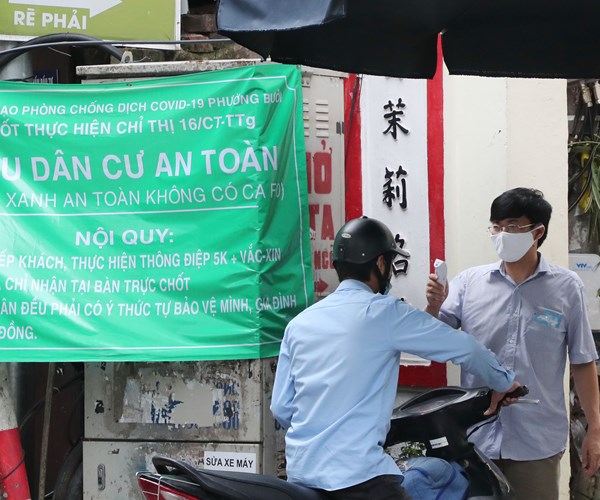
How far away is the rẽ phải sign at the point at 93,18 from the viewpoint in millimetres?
5613

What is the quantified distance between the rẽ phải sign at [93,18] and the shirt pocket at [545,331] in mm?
2857

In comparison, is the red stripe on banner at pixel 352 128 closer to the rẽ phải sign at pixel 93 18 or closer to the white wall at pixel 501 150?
the white wall at pixel 501 150

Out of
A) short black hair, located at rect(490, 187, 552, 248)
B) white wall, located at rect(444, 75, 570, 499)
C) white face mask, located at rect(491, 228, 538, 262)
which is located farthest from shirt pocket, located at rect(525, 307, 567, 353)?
white wall, located at rect(444, 75, 570, 499)

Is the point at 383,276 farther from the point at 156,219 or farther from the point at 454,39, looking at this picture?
the point at 156,219

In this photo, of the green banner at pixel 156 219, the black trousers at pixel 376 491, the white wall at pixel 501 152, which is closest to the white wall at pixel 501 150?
the white wall at pixel 501 152

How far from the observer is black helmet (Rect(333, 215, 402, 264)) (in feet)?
11.6

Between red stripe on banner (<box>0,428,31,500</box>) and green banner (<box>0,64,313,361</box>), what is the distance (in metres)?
0.52

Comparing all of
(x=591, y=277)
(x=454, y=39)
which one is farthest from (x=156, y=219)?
(x=591, y=277)

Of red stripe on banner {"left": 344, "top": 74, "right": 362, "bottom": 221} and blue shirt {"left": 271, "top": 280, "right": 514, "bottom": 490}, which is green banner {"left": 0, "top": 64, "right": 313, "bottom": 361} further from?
blue shirt {"left": 271, "top": 280, "right": 514, "bottom": 490}

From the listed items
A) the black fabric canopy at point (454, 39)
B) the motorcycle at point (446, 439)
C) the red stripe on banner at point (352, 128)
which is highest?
the black fabric canopy at point (454, 39)

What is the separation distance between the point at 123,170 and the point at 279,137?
2.69 feet

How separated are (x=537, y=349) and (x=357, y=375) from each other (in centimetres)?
104

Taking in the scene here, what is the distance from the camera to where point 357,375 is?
3.36 m

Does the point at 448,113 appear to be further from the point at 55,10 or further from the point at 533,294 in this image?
the point at 55,10
